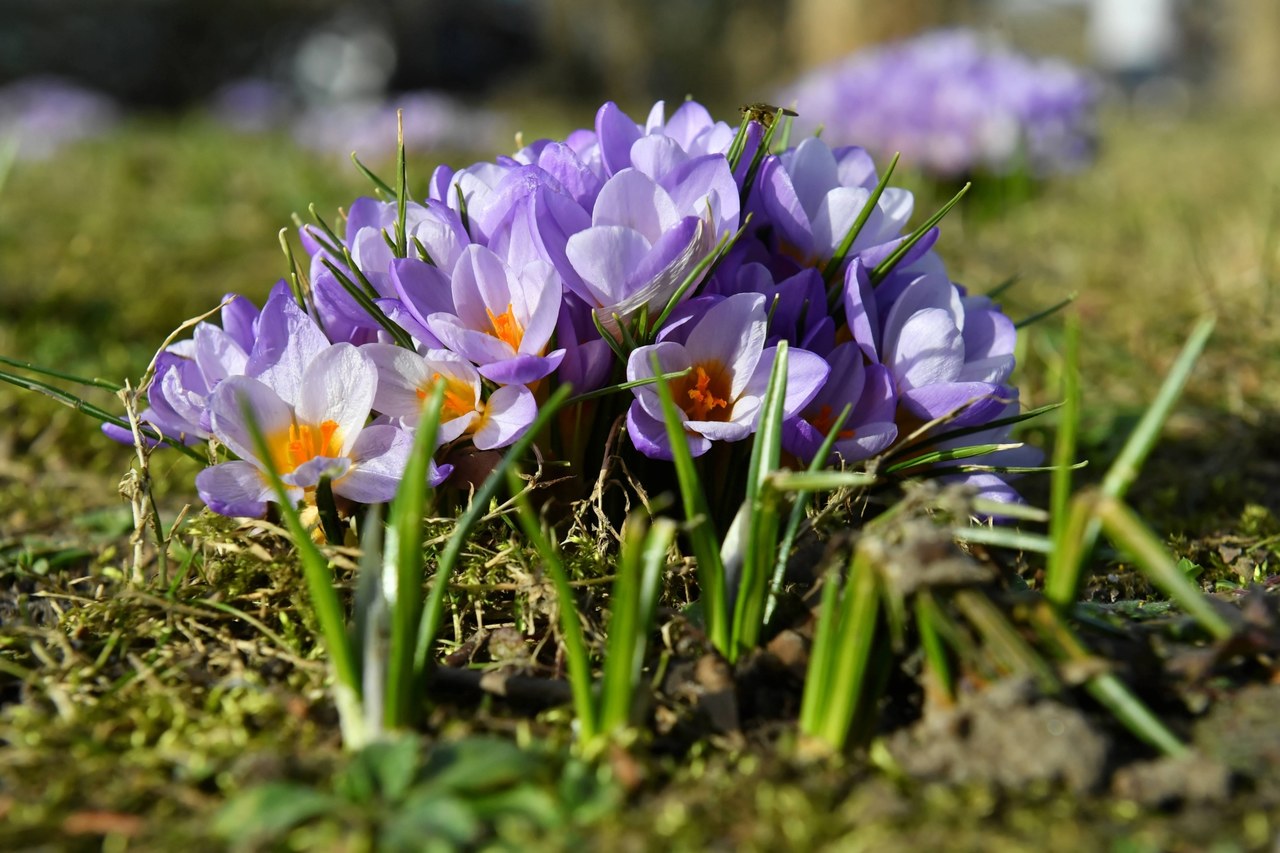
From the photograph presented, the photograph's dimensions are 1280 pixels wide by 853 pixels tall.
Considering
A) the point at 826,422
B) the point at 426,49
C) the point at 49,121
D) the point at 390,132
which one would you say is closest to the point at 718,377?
the point at 826,422

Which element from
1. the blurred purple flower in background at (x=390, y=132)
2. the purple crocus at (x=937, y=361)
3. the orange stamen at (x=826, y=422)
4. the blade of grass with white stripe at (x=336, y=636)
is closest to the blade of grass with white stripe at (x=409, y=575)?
the blade of grass with white stripe at (x=336, y=636)

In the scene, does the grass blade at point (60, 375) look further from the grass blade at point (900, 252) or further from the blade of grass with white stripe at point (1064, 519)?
the blade of grass with white stripe at point (1064, 519)

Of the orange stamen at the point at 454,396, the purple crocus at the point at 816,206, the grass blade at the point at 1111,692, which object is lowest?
the grass blade at the point at 1111,692

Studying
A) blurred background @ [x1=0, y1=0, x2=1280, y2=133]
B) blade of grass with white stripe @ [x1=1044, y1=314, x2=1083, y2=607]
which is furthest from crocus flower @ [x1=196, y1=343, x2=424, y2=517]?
blurred background @ [x1=0, y1=0, x2=1280, y2=133]

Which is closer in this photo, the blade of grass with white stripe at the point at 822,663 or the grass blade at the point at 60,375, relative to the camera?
the blade of grass with white stripe at the point at 822,663

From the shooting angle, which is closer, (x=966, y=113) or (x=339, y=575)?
(x=339, y=575)

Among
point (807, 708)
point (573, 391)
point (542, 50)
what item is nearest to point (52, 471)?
point (573, 391)

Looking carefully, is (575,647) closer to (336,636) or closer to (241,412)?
(336,636)

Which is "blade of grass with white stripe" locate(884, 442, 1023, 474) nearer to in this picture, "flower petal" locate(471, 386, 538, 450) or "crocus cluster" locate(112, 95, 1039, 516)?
"crocus cluster" locate(112, 95, 1039, 516)
